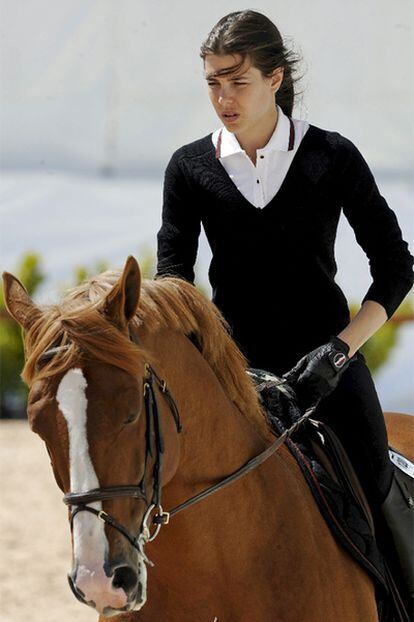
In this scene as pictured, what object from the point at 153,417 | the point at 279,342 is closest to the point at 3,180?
the point at 279,342

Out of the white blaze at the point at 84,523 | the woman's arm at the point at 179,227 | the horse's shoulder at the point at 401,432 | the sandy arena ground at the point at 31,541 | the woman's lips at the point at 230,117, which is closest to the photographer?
the white blaze at the point at 84,523

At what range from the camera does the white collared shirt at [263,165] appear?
2.73 metres

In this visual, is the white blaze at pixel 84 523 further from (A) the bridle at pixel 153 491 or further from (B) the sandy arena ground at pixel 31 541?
(B) the sandy arena ground at pixel 31 541

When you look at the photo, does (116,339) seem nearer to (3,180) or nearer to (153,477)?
(153,477)

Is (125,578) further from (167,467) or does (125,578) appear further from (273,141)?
(273,141)

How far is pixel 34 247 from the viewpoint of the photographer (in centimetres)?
982

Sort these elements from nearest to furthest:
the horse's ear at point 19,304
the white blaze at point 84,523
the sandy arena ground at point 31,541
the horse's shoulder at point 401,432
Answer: the white blaze at point 84,523 → the horse's ear at point 19,304 → the horse's shoulder at point 401,432 → the sandy arena ground at point 31,541

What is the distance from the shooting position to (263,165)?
274cm

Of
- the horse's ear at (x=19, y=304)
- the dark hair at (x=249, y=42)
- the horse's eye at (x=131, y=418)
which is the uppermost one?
the dark hair at (x=249, y=42)

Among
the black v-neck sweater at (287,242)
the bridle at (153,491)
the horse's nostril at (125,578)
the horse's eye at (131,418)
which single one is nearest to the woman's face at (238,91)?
the black v-neck sweater at (287,242)

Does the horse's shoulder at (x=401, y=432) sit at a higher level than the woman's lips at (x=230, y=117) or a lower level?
lower

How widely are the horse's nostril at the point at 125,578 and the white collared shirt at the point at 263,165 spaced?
1140mm

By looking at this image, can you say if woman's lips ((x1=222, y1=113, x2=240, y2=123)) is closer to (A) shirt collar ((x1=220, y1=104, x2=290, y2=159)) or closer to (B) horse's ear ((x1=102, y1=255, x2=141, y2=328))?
(A) shirt collar ((x1=220, y1=104, x2=290, y2=159))

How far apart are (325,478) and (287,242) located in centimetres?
64
